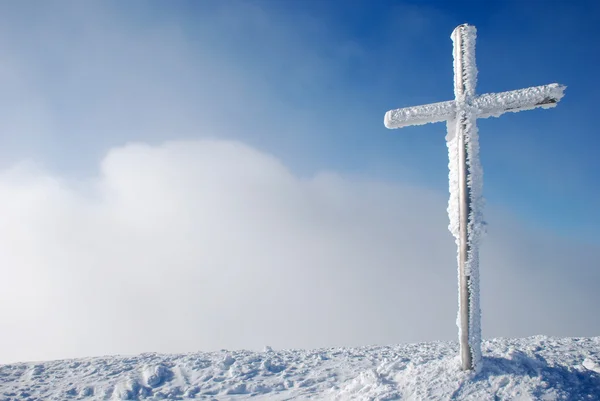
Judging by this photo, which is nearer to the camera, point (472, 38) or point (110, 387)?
point (472, 38)

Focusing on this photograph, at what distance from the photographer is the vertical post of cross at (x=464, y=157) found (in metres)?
7.10

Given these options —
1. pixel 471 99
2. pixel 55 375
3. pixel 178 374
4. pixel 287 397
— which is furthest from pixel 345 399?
pixel 55 375

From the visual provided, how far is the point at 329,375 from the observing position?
10.5 m

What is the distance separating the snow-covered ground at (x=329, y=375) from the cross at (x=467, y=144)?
0.72 m

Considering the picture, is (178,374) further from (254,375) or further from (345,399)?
(345,399)

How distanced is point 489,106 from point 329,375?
8087mm

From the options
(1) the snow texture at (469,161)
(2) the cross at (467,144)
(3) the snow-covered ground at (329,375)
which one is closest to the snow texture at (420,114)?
(2) the cross at (467,144)

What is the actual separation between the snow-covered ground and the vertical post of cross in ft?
2.47

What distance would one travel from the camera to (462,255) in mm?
7227

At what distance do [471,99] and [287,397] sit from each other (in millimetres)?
8133

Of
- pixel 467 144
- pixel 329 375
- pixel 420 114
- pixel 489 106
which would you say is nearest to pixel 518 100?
pixel 489 106

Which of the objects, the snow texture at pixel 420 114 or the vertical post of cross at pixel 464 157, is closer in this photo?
the vertical post of cross at pixel 464 157

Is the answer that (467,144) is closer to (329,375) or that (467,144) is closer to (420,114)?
(420,114)

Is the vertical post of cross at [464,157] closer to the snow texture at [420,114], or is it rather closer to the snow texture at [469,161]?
the snow texture at [469,161]
